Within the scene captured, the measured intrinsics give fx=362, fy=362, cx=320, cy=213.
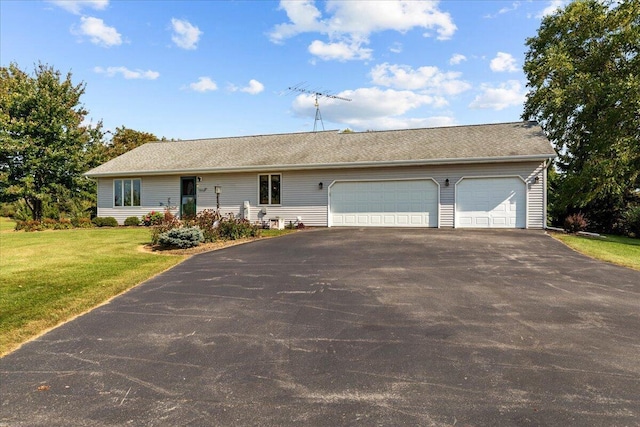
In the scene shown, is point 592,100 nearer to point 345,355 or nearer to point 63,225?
point 345,355

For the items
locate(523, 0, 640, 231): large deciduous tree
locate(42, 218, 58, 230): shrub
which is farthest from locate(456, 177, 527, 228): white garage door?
locate(42, 218, 58, 230): shrub

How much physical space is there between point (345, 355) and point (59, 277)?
6.75 metres

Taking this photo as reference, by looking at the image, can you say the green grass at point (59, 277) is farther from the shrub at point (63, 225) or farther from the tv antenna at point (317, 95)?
the tv antenna at point (317, 95)

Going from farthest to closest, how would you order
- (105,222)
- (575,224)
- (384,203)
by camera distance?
(105,222) → (384,203) → (575,224)

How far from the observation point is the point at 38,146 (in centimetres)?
2125

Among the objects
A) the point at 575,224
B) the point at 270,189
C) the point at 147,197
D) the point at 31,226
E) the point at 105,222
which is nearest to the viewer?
the point at 575,224

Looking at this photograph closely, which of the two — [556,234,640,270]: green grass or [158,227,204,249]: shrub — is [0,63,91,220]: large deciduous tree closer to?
[158,227,204,249]: shrub

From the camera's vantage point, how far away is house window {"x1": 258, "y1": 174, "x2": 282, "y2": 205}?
17.9 meters

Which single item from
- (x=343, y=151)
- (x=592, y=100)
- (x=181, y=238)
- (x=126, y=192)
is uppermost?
(x=592, y=100)

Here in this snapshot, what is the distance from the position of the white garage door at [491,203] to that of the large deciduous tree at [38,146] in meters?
22.5

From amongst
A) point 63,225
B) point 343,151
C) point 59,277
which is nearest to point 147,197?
point 63,225

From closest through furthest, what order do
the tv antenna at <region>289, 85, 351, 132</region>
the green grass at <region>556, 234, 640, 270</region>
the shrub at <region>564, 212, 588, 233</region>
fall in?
the green grass at <region>556, 234, 640, 270</region> < the shrub at <region>564, 212, 588, 233</region> < the tv antenna at <region>289, 85, 351, 132</region>

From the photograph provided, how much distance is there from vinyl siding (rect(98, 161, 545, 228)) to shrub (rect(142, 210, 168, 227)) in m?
0.51

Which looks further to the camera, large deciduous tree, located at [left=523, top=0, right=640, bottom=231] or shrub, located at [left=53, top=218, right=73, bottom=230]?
shrub, located at [left=53, top=218, right=73, bottom=230]
